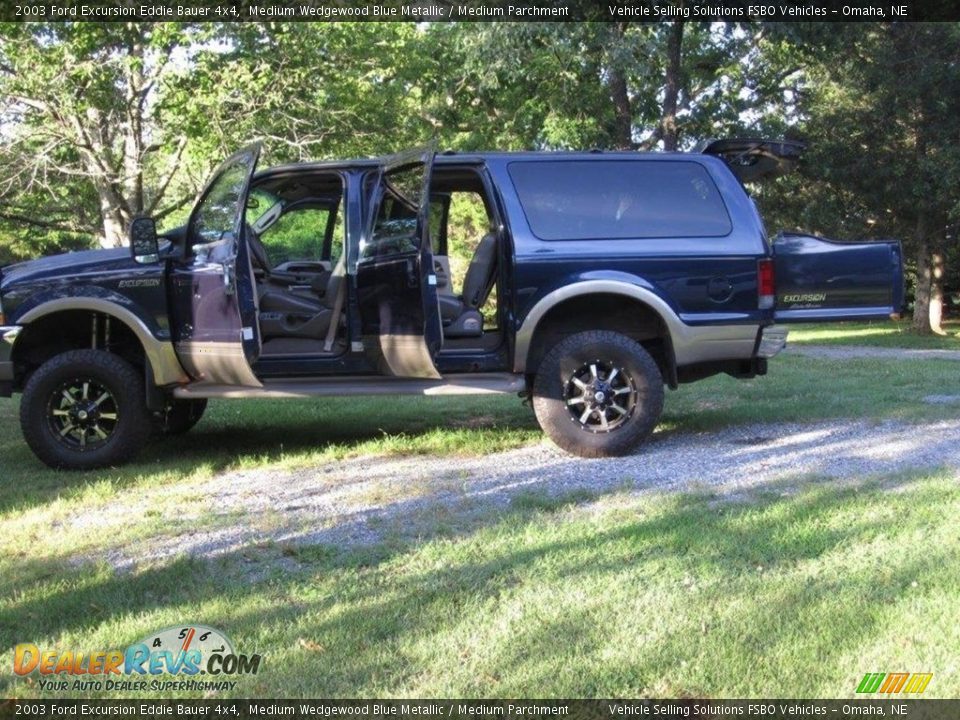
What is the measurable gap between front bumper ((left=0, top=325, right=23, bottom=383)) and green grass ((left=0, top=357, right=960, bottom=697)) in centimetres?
102

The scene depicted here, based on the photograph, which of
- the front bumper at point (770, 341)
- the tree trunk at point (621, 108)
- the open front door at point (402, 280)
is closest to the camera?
the open front door at point (402, 280)

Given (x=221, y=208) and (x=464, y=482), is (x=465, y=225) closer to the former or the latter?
(x=221, y=208)

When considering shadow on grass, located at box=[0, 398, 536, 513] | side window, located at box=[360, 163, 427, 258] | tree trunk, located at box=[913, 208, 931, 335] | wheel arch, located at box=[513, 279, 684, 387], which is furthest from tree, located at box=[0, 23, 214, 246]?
tree trunk, located at box=[913, 208, 931, 335]

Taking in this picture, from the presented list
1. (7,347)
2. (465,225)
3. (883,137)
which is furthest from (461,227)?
(883,137)

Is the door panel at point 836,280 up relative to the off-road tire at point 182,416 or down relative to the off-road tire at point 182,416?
up

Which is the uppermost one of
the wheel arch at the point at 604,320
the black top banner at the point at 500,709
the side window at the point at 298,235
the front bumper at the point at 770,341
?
the side window at the point at 298,235

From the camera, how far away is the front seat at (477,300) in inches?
273

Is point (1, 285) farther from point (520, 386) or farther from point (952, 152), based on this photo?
point (952, 152)

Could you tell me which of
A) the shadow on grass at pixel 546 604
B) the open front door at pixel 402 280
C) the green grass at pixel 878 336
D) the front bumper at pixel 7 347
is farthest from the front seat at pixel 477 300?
the green grass at pixel 878 336

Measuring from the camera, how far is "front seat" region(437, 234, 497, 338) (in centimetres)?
695

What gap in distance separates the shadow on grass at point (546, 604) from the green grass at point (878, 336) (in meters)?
15.9

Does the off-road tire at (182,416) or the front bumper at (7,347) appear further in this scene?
the off-road tire at (182,416)

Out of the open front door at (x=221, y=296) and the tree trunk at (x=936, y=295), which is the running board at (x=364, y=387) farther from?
the tree trunk at (x=936, y=295)

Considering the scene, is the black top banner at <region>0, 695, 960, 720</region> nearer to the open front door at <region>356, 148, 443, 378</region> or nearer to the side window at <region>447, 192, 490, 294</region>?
the open front door at <region>356, 148, 443, 378</region>
